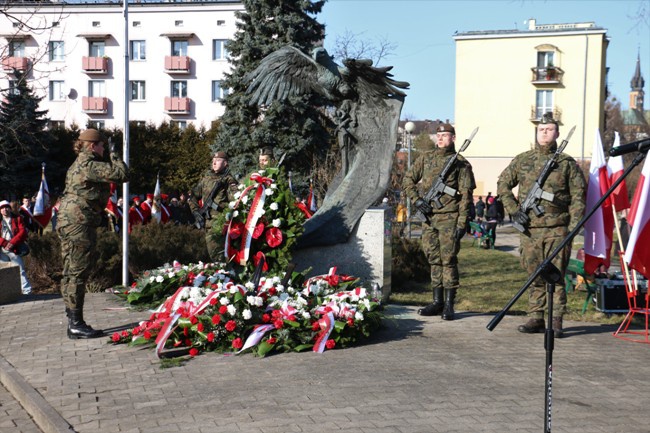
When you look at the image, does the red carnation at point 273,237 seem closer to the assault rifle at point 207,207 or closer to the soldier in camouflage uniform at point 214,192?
the soldier in camouflage uniform at point 214,192

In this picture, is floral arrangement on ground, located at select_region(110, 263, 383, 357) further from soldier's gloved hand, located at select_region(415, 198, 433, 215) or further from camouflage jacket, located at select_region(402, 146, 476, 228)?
camouflage jacket, located at select_region(402, 146, 476, 228)

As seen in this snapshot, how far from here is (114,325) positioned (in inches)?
346

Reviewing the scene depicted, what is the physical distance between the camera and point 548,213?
26.8 ft

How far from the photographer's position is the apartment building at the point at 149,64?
5050 cm

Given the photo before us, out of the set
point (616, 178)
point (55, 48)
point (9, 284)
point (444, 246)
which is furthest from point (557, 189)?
point (55, 48)

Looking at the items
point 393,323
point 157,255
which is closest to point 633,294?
point 393,323

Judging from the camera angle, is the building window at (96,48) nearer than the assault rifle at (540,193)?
No

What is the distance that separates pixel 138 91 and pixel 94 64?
3382 mm

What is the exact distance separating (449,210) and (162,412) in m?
4.77

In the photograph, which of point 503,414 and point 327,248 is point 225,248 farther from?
point 503,414

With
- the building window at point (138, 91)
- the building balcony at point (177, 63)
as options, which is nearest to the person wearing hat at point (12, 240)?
the building balcony at point (177, 63)

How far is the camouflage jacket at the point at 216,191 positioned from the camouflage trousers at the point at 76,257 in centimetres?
344

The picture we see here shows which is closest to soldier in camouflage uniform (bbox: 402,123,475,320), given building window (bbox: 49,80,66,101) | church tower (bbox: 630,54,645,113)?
building window (bbox: 49,80,66,101)

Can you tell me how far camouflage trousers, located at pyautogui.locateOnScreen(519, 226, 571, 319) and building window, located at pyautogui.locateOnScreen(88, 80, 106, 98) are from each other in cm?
4877
